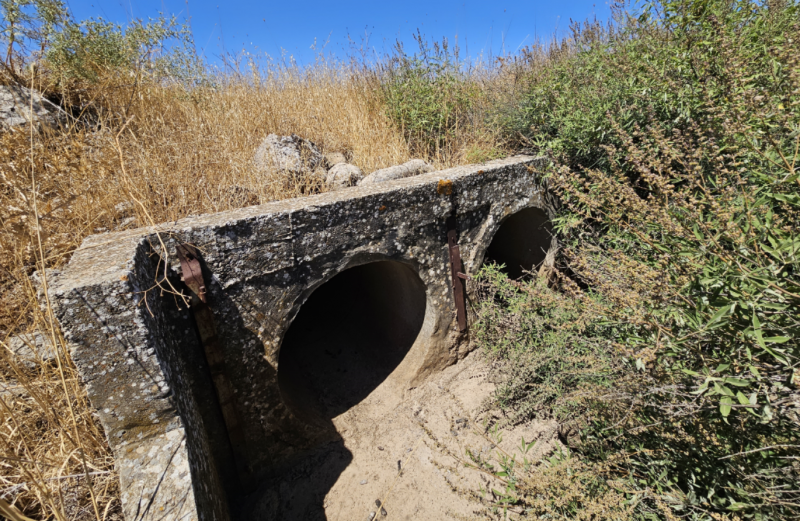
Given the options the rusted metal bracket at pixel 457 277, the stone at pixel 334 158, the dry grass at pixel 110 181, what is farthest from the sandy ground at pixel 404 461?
the stone at pixel 334 158

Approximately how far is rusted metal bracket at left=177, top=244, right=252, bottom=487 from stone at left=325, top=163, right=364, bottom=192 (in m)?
1.77

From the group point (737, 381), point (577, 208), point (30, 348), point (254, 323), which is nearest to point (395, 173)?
point (577, 208)

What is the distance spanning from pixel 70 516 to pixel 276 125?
3889mm

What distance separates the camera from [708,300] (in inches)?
63.5

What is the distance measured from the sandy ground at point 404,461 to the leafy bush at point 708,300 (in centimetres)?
41

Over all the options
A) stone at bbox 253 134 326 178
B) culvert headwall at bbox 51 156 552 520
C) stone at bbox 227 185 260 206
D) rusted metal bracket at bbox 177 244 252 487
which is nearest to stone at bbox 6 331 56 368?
culvert headwall at bbox 51 156 552 520

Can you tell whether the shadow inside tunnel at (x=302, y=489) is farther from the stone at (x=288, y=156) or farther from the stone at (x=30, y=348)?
the stone at (x=288, y=156)

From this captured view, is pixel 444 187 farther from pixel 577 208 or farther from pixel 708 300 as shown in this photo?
pixel 708 300

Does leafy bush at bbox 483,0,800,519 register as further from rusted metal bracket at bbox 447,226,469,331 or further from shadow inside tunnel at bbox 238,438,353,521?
shadow inside tunnel at bbox 238,438,353,521

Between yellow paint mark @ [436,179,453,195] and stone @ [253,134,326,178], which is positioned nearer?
yellow paint mark @ [436,179,453,195]

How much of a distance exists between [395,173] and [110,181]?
7.23 ft

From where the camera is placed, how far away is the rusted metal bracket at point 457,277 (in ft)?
11.3

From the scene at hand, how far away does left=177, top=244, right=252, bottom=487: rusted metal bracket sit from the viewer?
2.25 meters

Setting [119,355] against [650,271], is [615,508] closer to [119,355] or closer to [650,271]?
[650,271]
